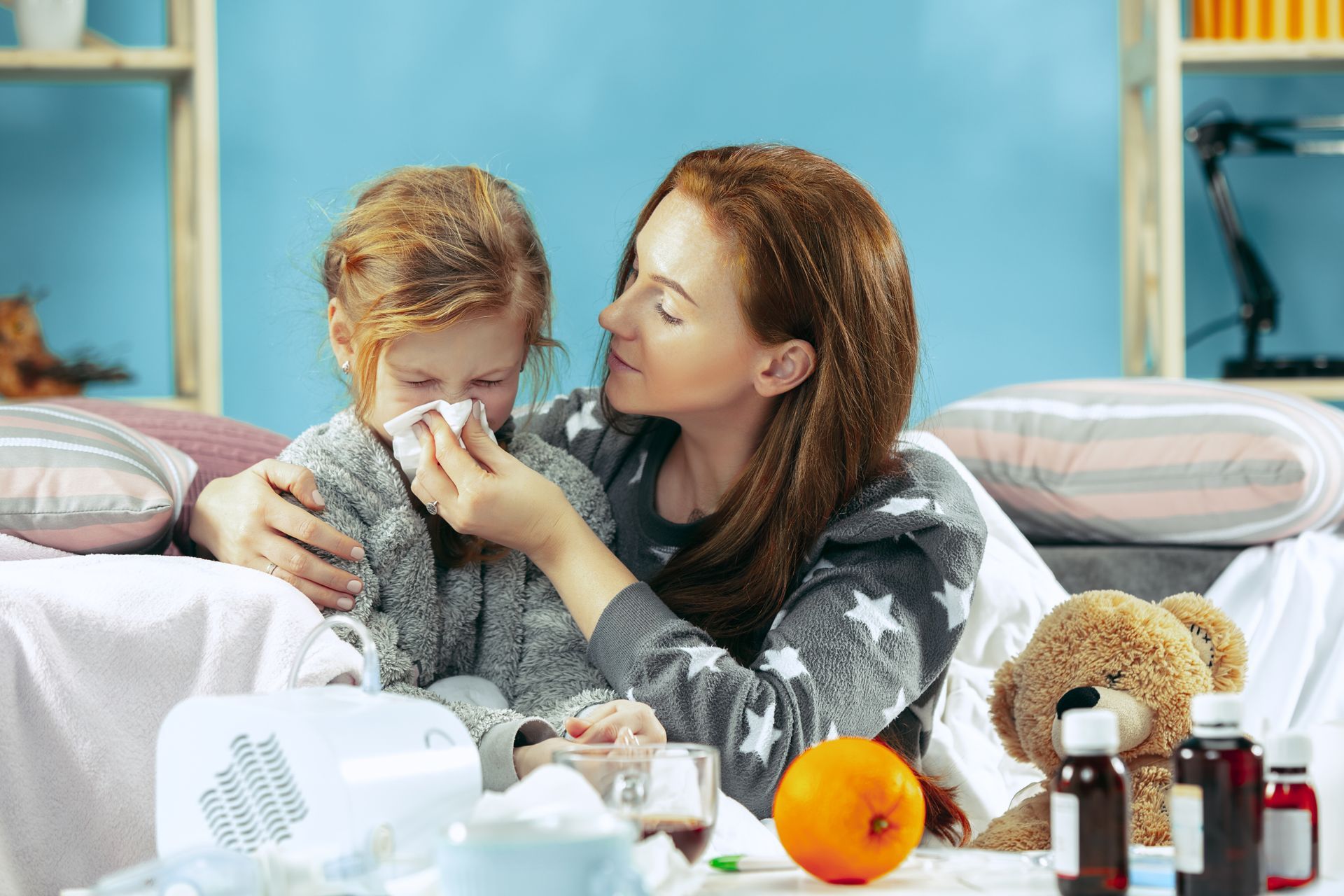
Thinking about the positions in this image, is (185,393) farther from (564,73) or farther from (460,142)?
(564,73)

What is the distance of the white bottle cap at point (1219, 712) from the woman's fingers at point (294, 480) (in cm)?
78

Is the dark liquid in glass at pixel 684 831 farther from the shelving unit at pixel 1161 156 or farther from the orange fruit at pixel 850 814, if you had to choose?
the shelving unit at pixel 1161 156

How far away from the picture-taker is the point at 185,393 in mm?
2615

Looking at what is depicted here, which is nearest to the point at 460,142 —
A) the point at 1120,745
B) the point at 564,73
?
the point at 564,73

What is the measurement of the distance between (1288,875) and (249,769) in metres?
0.59

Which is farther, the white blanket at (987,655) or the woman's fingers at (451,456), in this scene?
the white blanket at (987,655)

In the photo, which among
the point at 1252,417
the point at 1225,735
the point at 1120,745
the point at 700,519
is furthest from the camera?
the point at 1252,417

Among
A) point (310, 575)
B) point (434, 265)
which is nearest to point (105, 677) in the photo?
point (310, 575)

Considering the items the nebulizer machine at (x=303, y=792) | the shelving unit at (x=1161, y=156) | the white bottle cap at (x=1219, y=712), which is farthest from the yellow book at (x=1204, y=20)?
the nebulizer machine at (x=303, y=792)

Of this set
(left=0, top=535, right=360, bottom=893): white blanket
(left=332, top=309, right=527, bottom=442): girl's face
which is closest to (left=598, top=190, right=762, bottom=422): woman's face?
(left=332, top=309, right=527, bottom=442): girl's face

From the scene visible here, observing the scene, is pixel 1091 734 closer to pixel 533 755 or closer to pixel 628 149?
pixel 533 755

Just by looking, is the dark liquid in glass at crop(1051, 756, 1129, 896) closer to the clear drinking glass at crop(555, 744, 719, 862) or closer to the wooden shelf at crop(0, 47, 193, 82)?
the clear drinking glass at crop(555, 744, 719, 862)

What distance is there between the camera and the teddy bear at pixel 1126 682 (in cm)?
124

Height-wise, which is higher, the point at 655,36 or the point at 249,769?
the point at 655,36
